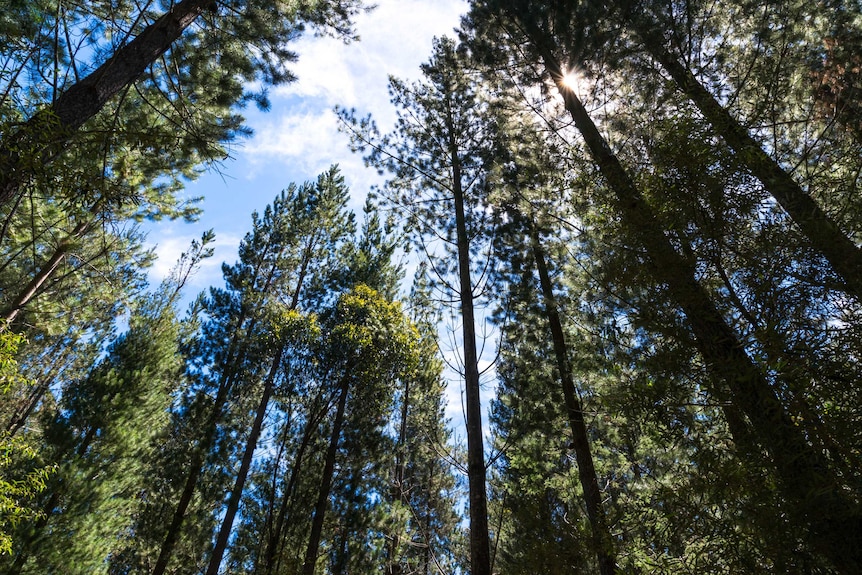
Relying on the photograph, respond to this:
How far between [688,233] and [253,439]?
11.2m

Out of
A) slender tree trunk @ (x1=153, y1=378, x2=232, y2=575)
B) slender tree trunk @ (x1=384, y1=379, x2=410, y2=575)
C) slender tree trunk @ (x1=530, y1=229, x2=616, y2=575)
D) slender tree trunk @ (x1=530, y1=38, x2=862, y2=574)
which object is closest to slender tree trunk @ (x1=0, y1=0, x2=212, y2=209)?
slender tree trunk @ (x1=530, y1=38, x2=862, y2=574)

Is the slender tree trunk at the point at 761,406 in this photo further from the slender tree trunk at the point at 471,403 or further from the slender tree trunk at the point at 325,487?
the slender tree trunk at the point at 325,487

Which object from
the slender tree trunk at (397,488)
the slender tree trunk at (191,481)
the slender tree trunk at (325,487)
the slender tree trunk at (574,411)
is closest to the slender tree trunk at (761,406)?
the slender tree trunk at (574,411)

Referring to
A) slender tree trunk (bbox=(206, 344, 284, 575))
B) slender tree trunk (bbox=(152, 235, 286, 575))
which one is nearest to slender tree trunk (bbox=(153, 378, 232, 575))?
slender tree trunk (bbox=(152, 235, 286, 575))

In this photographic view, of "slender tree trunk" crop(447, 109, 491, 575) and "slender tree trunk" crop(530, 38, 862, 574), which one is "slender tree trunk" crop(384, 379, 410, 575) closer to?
"slender tree trunk" crop(447, 109, 491, 575)

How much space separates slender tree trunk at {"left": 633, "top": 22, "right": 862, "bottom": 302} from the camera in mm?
2471

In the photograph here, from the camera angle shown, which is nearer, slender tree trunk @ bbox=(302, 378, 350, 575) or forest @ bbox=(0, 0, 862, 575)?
forest @ bbox=(0, 0, 862, 575)

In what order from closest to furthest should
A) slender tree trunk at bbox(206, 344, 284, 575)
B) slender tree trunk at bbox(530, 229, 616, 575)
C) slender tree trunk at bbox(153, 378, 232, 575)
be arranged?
slender tree trunk at bbox(530, 229, 616, 575), slender tree trunk at bbox(206, 344, 284, 575), slender tree trunk at bbox(153, 378, 232, 575)

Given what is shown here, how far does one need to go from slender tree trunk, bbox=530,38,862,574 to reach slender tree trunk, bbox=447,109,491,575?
3005 mm

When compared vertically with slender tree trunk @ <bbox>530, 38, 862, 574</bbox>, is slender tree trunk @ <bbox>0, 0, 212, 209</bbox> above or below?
above

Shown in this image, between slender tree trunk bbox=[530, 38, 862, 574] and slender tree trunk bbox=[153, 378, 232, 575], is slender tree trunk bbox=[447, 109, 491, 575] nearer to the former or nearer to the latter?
slender tree trunk bbox=[530, 38, 862, 574]

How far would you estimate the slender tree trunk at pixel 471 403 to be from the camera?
4.68 metres

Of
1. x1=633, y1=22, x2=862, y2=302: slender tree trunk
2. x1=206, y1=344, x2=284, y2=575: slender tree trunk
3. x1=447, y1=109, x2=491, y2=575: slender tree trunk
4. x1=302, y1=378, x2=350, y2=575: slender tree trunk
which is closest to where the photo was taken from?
x1=633, y1=22, x2=862, y2=302: slender tree trunk

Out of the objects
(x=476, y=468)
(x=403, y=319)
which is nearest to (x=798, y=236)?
(x=476, y=468)
